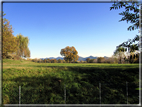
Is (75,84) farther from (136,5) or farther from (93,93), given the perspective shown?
(136,5)

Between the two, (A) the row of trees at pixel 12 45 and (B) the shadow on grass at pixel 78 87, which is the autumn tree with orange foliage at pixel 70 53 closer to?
(B) the shadow on grass at pixel 78 87

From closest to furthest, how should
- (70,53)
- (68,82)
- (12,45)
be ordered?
(70,53)
(68,82)
(12,45)

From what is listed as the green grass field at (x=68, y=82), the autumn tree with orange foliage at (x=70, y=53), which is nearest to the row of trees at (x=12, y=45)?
the green grass field at (x=68, y=82)

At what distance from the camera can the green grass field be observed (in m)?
3.96

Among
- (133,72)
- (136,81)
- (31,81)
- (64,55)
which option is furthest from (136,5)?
(31,81)

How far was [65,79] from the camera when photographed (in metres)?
4.71

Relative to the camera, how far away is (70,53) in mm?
4332

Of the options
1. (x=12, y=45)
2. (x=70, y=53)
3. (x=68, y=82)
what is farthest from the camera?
(x=12, y=45)

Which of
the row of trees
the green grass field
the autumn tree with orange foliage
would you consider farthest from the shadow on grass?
the row of trees

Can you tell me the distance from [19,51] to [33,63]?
1.16m

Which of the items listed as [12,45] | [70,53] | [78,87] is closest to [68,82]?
[78,87]

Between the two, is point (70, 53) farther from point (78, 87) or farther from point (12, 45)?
point (12, 45)

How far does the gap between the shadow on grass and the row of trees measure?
52.6 inches

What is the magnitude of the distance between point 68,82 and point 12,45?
3.43 meters
